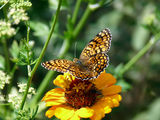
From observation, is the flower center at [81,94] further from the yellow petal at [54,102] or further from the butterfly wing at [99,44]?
the butterfly wing at [99,44]

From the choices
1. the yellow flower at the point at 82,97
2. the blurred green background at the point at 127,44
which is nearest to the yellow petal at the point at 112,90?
the yellow flower at the point at 82,97

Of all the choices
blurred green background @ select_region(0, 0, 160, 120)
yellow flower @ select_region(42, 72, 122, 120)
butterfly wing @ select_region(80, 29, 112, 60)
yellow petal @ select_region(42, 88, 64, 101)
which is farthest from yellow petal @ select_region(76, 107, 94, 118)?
blurred green background @ select_region(0, 0, 160, 120)

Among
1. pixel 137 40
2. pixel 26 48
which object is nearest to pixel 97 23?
pixel 137 40

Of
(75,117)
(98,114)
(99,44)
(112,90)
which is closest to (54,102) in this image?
(75,117)

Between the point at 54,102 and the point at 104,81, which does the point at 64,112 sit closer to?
the point at 54,102

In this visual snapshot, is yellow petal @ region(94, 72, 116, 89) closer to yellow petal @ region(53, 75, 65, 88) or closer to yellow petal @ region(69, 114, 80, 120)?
yellow petal @ region(53, 75, 65, 88)

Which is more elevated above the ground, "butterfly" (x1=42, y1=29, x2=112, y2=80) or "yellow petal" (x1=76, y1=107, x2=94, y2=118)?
"butterfly" (x1=42, y1=29, x2=112, y2=80)
